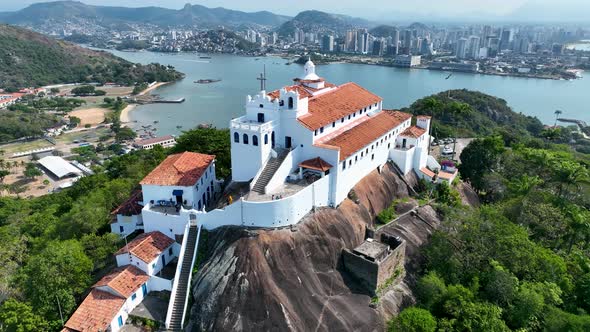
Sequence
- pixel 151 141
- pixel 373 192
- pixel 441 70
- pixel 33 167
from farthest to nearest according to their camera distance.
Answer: pixel 441 70
pixel 151 141
pixel 33 167
pixel 373 192

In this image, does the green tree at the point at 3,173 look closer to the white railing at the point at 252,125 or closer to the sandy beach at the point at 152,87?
the white railing at the point at 252,125

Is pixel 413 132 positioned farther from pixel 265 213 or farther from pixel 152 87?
pixel 152 87

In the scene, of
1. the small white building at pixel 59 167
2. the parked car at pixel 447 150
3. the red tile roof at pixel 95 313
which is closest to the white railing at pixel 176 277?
the red tile roof at pixel 95 313

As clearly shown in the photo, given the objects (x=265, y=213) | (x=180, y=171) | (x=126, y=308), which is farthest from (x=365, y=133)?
(x=126, y=308)

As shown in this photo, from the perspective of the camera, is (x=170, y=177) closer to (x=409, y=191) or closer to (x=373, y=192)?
(x=373, y=192)

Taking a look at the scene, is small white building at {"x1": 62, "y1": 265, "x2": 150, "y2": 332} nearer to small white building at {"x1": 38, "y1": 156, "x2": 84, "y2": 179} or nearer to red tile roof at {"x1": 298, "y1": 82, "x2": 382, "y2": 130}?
red tile roof at {"x1": 298, "y1": 82, "x2": 382, "y2": 130}

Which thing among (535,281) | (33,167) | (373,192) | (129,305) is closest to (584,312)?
(535,281)
